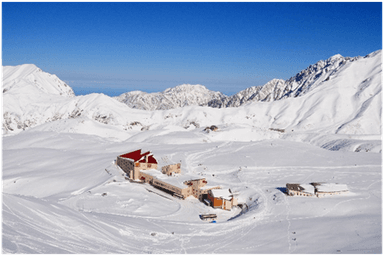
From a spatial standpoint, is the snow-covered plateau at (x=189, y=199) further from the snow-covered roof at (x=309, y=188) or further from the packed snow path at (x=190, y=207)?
the snow-covered roof at (x=309, y=188)

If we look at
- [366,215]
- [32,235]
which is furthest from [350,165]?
[32,235]

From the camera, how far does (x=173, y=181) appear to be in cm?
3916

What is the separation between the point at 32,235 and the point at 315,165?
44365mm

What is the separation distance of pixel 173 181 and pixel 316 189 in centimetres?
1861

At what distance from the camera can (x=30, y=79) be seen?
15662 centimetres

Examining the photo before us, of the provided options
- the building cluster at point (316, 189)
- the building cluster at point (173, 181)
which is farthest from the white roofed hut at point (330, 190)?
the building cluster at point (173, 181)

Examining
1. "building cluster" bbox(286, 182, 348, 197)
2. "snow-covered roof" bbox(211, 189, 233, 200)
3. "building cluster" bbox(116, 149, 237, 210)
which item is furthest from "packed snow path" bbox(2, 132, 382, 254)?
"snow-covered roof" bbox(211, 189, 233, 200)

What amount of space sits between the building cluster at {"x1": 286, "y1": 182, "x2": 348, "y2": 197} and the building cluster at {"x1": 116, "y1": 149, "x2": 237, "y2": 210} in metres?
Result: 7.49

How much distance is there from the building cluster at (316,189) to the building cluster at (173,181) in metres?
7.49

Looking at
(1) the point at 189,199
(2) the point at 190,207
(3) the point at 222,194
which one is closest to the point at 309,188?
(3) the point at 222,194

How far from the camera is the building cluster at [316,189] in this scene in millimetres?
34062

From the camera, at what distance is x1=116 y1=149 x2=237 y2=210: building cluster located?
34312 mm

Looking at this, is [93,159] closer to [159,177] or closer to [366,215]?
[159,177]

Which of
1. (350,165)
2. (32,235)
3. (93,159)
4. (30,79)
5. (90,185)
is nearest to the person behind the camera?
(32,235)
